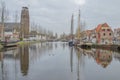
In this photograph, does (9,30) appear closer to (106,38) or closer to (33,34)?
(33,34)

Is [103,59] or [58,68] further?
[103,59]

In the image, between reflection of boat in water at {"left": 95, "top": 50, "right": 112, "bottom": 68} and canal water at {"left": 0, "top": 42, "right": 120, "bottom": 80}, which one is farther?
reflection of boat in water at {"left": 95, "top": 50, "right": 112, "bottom": 68}

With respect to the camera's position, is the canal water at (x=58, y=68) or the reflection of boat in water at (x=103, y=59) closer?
the canal water at (x=58, y=68)

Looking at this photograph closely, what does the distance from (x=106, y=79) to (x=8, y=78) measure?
23.9 ft

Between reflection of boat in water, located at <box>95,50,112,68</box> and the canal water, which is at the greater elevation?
the canal water

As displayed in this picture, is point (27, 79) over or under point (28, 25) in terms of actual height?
under

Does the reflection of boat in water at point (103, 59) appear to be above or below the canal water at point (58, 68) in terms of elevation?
below

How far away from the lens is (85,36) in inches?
5497

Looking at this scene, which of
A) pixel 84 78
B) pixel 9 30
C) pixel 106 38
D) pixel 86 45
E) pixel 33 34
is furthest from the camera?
pixel 33 34

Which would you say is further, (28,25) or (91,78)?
(28,25)

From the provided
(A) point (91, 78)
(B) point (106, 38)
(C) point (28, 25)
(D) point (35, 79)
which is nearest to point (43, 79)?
(D) point (35, 79)

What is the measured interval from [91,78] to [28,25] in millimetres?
142413

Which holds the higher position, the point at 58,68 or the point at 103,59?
the point at 58,68

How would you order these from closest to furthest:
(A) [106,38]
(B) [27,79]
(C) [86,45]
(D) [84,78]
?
(B) [27,79] < (D) [84,78] < (C) [86,45] < (A) [106,38]
